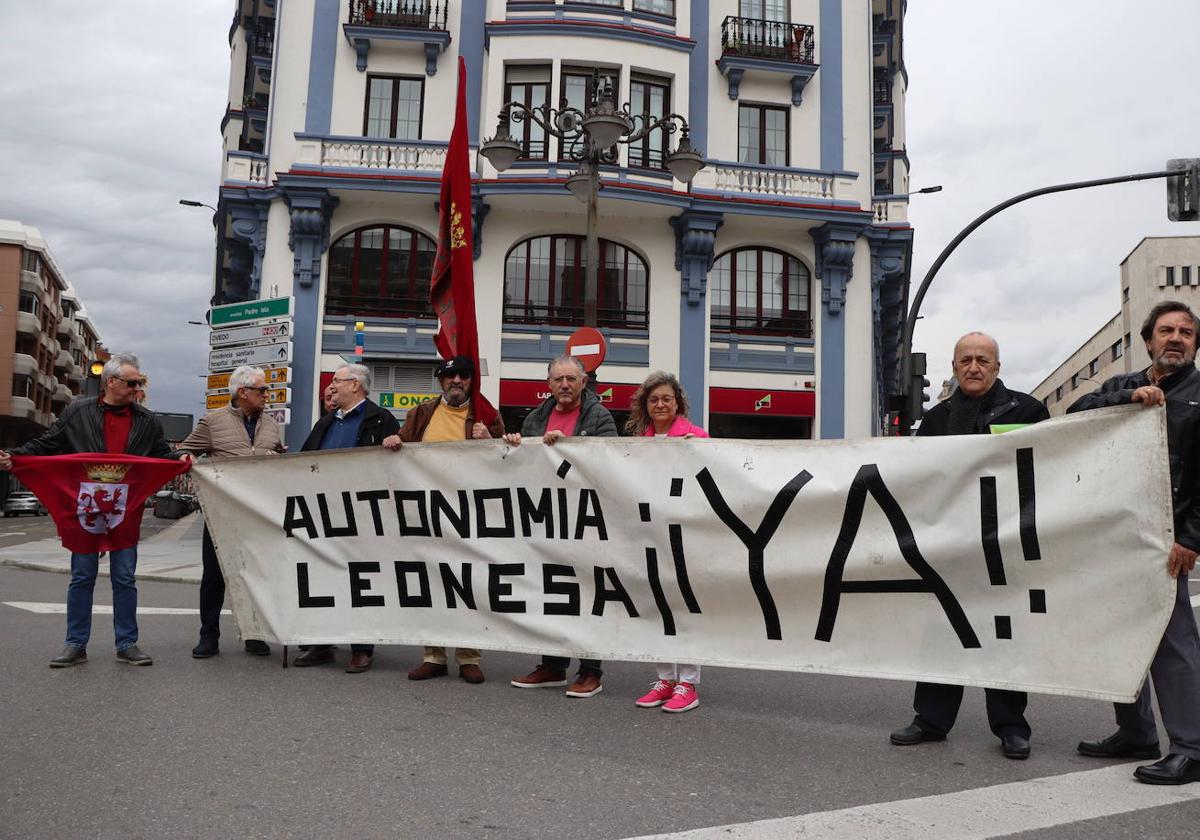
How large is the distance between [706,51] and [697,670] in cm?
1944

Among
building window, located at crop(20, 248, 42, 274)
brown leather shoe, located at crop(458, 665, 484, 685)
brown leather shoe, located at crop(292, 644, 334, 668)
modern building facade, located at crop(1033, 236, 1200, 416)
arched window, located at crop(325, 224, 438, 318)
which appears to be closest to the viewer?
brown leather shoe, located at crop(458, 665, 484, 685)

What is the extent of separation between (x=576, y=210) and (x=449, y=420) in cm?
1529

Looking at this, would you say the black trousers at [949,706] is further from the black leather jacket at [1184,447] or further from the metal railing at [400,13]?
the metal railing at [400,13]

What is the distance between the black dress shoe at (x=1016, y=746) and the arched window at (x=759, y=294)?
17.1 meters

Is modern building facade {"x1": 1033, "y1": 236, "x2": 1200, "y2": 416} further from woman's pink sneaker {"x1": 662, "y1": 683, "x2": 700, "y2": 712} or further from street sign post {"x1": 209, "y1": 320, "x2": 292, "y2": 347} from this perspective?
woman's pink sneaker {"x1": 662, "y1": 683, "x2": 700, "y2": 712}

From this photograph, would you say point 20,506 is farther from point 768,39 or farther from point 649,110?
point 768,39

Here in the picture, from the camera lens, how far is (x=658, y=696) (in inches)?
199

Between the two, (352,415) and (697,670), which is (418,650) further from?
(697,670)

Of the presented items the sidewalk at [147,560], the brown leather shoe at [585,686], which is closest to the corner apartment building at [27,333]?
the sidewalk at [147,560]

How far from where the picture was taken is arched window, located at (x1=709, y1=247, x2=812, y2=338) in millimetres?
21125

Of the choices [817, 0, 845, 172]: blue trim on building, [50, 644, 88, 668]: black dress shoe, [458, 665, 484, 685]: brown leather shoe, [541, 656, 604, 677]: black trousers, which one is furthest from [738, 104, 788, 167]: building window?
[50, 644, 88, 668]: black dress shoe

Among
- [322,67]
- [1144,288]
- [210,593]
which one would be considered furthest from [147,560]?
[1144,288]

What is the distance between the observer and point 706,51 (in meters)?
21.7

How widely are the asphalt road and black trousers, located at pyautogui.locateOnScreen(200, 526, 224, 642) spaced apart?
0.24m
